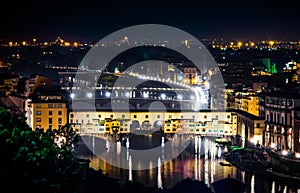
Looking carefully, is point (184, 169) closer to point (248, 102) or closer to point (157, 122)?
point (248, 102)

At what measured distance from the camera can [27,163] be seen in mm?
3242

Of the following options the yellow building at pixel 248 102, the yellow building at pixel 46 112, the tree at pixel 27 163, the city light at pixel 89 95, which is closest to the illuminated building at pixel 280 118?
the yellow building at pixel 248 102

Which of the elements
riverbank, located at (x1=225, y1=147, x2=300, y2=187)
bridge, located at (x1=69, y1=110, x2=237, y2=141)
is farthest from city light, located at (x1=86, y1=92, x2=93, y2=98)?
riverbank, located at (x1=225, y1=147, x2=300, y2=187)

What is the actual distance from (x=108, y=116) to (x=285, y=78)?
15.3 ft

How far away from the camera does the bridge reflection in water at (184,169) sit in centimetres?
781

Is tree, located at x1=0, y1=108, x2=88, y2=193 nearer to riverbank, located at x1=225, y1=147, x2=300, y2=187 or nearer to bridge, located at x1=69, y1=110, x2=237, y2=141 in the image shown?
riverbank, located at x1=225, y1=147, x2=300, y2=187

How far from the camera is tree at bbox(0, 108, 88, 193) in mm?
3121

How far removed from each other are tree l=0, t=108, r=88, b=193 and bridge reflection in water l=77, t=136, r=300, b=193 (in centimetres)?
404

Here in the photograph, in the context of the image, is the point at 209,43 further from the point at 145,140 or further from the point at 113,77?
the point at 145,140

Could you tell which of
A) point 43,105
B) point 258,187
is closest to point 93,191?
point 258,187

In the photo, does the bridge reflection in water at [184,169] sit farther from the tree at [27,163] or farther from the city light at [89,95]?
the city light at [89,95]

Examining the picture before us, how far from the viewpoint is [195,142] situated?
38.0 ft

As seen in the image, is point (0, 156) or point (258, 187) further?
point (258, 187)

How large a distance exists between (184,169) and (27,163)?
18.6 ft
